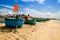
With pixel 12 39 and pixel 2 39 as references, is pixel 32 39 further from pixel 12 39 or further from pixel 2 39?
pixel 2 39

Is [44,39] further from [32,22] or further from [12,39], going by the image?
[32,22]

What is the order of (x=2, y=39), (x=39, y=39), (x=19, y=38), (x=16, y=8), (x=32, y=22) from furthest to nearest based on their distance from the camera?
(x=32, y=22) → (x=16, y=8) → (x=39, y=39) → (x=19, y=38) → (x=2, y=39)

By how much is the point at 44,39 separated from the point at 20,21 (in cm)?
450

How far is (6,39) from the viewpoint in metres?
7.38

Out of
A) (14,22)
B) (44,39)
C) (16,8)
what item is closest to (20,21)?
(14,22)

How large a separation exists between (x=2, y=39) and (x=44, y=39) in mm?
3112

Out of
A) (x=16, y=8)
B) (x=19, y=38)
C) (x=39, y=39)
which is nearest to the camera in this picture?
(x=19, y=38)

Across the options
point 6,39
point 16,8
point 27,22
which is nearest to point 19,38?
point 6,39

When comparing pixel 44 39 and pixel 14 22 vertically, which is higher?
pixel 14 22

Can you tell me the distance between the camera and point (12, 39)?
295 inches

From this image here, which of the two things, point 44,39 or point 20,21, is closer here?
point 44,39

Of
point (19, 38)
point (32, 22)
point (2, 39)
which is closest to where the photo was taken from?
point (2, 39)

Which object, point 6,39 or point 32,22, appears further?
point 32,22

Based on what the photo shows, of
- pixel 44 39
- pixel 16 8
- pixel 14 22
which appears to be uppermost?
pixel 16 8
